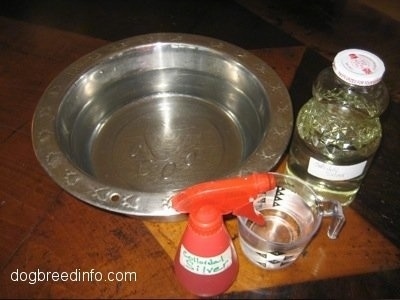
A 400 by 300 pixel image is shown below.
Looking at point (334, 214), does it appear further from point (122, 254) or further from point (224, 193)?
point (122, 254)

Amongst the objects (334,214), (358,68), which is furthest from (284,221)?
(358,68)

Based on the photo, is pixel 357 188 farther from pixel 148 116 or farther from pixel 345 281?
pixel 148 116

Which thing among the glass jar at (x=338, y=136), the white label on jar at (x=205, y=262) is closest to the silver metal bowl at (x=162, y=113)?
the glass jar at (x=338, y=136)

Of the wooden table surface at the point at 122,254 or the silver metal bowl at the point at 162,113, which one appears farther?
the silver metal bowl at the point at 162,113

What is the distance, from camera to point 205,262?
461 millimetres

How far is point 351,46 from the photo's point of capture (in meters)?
0.88

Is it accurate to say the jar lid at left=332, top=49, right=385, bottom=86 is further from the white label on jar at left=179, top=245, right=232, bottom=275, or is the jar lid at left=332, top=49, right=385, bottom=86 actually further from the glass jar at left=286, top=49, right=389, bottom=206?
the white label on jar at left=179, top=245, right=232, bottom=275

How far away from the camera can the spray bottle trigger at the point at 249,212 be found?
0.48m

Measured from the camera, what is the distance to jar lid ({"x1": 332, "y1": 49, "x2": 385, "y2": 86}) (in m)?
0.47

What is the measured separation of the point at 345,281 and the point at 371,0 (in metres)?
0.75

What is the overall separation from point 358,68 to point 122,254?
1.20 feet

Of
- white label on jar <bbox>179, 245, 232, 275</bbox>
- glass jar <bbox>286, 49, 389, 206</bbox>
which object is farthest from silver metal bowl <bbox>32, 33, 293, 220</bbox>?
white label on jar <bbox>179, 245, 232, 275</bbox>

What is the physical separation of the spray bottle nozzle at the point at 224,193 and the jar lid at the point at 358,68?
0.47 ft

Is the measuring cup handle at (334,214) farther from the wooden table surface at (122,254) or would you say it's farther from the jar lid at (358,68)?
the jar lid at (358,68)
